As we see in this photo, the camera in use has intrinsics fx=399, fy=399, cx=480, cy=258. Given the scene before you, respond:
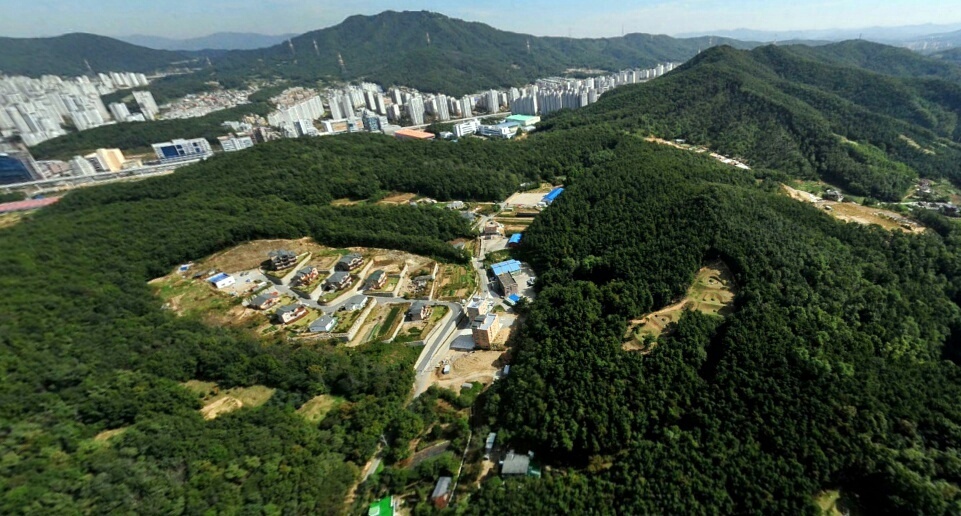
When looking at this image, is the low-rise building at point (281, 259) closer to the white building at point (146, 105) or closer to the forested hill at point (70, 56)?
the white building at point (146, 105)

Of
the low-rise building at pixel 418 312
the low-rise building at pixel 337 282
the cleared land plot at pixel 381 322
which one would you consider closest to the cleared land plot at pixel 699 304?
the low-rise building at pixel 418 312

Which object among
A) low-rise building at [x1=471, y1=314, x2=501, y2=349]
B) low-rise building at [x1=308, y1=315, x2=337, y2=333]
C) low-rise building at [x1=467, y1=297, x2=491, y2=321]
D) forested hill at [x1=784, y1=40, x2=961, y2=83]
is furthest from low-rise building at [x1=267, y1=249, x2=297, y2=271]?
forested hill at [x1=784, y1=40, x2=961, y2=83]

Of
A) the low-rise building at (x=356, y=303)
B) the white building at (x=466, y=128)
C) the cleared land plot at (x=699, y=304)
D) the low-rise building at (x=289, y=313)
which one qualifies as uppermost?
the white building at (x=466, y=128)

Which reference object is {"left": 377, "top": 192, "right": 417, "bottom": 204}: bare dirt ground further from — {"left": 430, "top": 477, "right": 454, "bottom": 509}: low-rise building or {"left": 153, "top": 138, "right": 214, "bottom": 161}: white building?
{"left": 153, "top": 138, "right": 214, "bottom": 161}: white building

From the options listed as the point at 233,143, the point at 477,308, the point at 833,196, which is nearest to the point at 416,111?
the point at 233,143

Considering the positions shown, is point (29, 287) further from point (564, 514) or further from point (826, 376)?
point (826, 376)

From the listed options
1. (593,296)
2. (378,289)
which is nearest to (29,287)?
(378,289)
